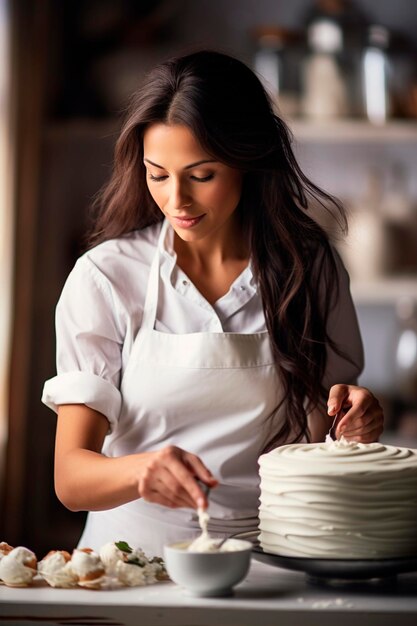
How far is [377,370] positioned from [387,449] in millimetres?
2393

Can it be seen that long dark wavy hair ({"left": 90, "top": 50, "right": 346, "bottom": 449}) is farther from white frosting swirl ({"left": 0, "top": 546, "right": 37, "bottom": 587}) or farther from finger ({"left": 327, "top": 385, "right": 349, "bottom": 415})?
white frosting swirl ({"left": 0, "top": 546, "right": 37, "bottom": 587})

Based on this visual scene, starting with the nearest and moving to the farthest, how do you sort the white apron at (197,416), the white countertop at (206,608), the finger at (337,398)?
the white countertop at (206,608)
the finger at (337,398)
the white apron at (197,416)

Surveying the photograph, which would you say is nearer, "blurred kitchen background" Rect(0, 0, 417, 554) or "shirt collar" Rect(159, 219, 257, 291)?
"shirt collar" Rect(159, 219, 257, 291)

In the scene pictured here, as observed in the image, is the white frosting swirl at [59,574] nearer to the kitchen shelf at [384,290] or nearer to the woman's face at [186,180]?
the woman's face at [186,180]

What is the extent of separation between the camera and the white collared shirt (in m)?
1.70

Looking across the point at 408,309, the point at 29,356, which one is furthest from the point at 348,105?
the point at 29,356

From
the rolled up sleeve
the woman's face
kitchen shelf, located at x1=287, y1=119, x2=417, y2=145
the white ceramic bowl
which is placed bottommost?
the white ceramic bowl

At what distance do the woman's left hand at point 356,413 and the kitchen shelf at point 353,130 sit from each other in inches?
80.0

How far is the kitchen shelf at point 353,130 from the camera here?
3.57 meters

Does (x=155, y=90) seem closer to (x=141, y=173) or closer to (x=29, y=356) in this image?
(x=141, y=173)

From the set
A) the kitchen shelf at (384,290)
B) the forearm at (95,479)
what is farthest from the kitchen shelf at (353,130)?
the forearm at (95,479)

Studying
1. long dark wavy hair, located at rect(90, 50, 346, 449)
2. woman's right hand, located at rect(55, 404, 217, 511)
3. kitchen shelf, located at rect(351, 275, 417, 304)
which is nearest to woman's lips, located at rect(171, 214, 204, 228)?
long dark wavy hair, located at rect(90, 50, 346, 449)

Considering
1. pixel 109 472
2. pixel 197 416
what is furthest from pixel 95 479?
pixel 197 416

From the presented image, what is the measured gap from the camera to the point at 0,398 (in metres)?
3.41
